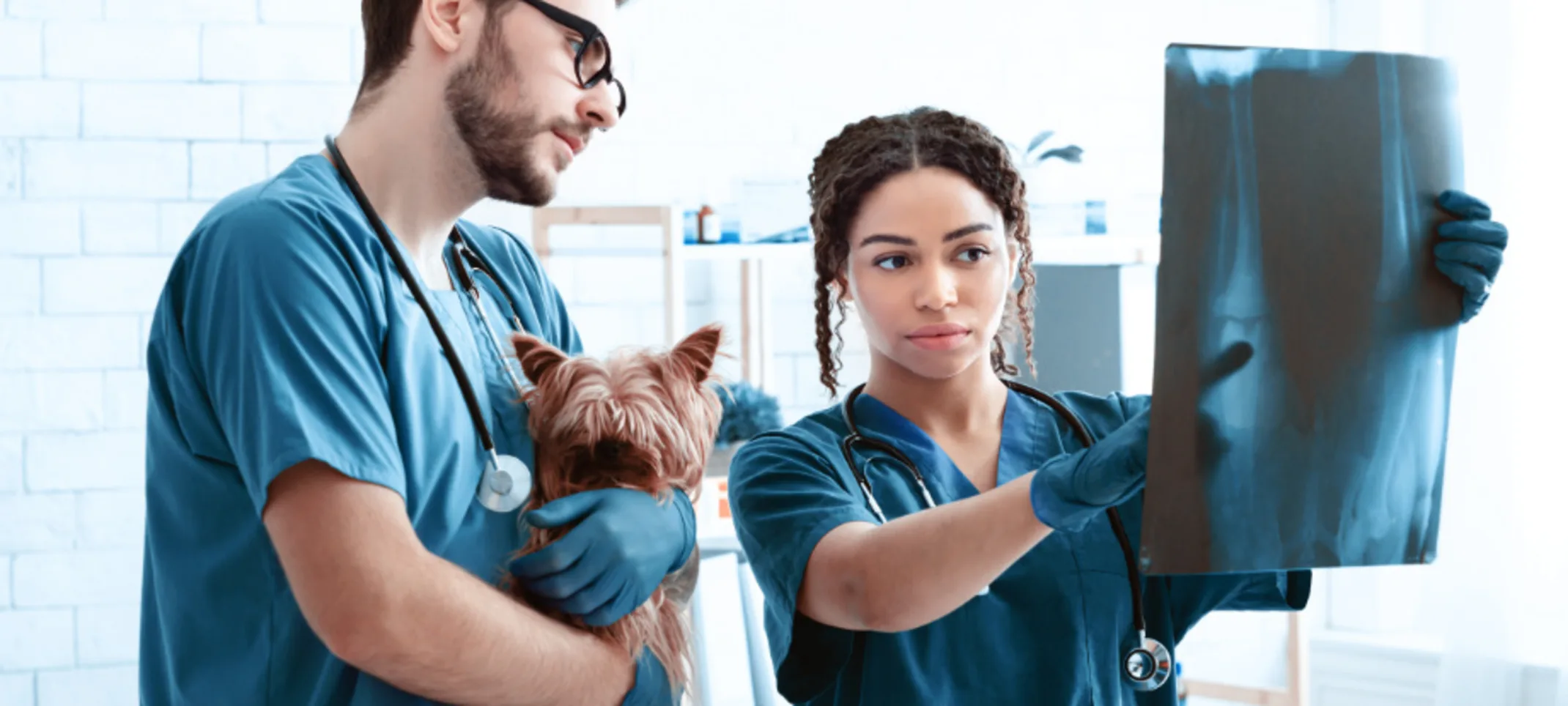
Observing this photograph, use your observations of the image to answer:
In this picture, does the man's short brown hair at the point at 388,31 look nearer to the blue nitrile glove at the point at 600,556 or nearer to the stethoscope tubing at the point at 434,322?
the stethoscope tubing at the point at 434,322

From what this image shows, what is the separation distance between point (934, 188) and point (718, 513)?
1440 mm

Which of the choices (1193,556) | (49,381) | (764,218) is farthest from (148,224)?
(1193,556)

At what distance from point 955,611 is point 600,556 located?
0.35 m

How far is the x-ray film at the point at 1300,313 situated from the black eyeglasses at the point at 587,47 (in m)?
0.47

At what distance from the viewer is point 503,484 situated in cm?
100

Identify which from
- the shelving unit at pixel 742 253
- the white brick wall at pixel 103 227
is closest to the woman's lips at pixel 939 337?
the shelving unit at pixel 742 253

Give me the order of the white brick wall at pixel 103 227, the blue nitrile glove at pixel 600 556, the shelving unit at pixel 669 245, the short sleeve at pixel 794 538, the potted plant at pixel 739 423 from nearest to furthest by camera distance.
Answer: the blue nitrile glove at pixel 600 556, the short sleeve at pixel 794 538, the potted plant at pixel 739 423, the shelving unit at pixel 669 245, the white brick wall at pixel 103 227

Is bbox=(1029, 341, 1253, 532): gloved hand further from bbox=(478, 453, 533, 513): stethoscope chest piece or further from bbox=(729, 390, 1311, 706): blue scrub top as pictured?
bbox=(478, 453, 533, 513): stethoscope chest piece

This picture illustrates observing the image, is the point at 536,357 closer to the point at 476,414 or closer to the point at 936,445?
the point at 476,414

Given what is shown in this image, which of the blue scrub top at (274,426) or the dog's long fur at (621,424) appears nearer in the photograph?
the blue scrub top at (274,426)

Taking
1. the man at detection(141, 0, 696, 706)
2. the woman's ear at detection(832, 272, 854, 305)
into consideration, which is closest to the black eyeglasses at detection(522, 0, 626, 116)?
the man at detection(141, 0, 696, 706)

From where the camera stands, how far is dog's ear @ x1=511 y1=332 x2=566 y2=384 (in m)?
1.08

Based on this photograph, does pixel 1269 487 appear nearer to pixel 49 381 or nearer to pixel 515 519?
pixel 515 519

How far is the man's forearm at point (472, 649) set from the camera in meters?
0.88
